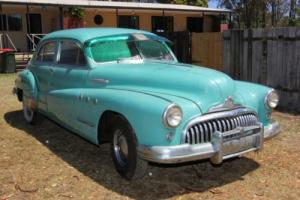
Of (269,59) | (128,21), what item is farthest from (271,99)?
(128,21)

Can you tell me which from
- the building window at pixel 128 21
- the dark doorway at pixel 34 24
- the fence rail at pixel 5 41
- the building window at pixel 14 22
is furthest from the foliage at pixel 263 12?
the fence rail at pixel 5 41

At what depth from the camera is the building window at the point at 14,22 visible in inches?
892

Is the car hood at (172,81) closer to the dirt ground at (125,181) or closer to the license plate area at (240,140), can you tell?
the license plate area at (240,140)

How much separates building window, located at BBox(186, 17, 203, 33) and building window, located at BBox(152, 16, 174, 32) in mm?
1570

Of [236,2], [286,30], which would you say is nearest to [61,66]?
[286,30]

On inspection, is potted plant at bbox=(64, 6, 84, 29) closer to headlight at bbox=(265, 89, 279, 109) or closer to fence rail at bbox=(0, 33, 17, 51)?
fence rail at bbox=(0, 33, 17, 51)

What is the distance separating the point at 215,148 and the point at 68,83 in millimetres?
2566

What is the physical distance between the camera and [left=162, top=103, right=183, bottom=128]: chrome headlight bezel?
13.3ft

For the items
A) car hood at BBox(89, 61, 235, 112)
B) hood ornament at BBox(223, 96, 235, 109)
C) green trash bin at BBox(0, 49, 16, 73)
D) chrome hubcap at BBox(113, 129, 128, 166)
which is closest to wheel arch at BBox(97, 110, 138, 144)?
chrome hubcap at BBox(113, 129, 128, 166)

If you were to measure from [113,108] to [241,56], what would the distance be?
566 cm

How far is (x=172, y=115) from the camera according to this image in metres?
4.09

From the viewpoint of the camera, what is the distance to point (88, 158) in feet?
18.5

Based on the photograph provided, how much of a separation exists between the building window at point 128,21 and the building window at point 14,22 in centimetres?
621

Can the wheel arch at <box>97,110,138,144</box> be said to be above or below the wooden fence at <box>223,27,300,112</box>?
below
